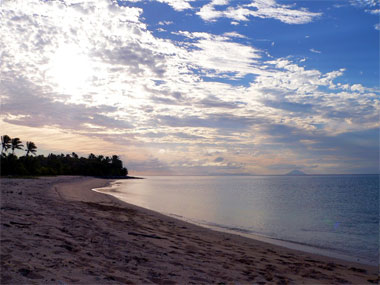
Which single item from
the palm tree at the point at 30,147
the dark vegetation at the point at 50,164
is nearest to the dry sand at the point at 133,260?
the dark vegetation at the point at 50,164

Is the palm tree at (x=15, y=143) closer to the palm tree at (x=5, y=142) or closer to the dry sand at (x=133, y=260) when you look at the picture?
the palm tree at (x=5, y=142)

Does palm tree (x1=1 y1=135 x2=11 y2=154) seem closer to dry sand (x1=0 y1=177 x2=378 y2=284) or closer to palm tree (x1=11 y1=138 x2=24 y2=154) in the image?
palm tree (x1=11 y1=138 x2=24 y2=154)

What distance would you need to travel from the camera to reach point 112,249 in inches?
353

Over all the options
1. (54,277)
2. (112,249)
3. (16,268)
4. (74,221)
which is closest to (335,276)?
(112,249)

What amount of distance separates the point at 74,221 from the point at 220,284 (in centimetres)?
785

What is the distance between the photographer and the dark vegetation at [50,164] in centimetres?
7262

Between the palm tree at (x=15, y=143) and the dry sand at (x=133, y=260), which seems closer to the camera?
the dry sand at (x=133, y=260)

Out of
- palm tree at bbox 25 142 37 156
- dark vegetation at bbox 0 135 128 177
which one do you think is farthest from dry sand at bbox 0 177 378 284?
palm tree at bbox 25 142 37 156

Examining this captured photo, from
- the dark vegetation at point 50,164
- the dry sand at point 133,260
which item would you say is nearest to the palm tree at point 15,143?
the dark vegetation at point 50,164

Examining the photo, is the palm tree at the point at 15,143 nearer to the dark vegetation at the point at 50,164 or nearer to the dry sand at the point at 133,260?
the dark vegetation at the point at 50,164

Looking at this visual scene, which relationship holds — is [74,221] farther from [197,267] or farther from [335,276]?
[335,276]

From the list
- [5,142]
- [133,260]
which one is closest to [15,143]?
[5,142]

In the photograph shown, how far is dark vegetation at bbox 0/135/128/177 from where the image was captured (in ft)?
238

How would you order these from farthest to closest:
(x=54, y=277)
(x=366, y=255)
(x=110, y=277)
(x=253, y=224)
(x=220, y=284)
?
(x=253, y=224) < (x=366, y=255) < (x=220, y=284) < (x=110, y=277) < (x=54, y=277)
